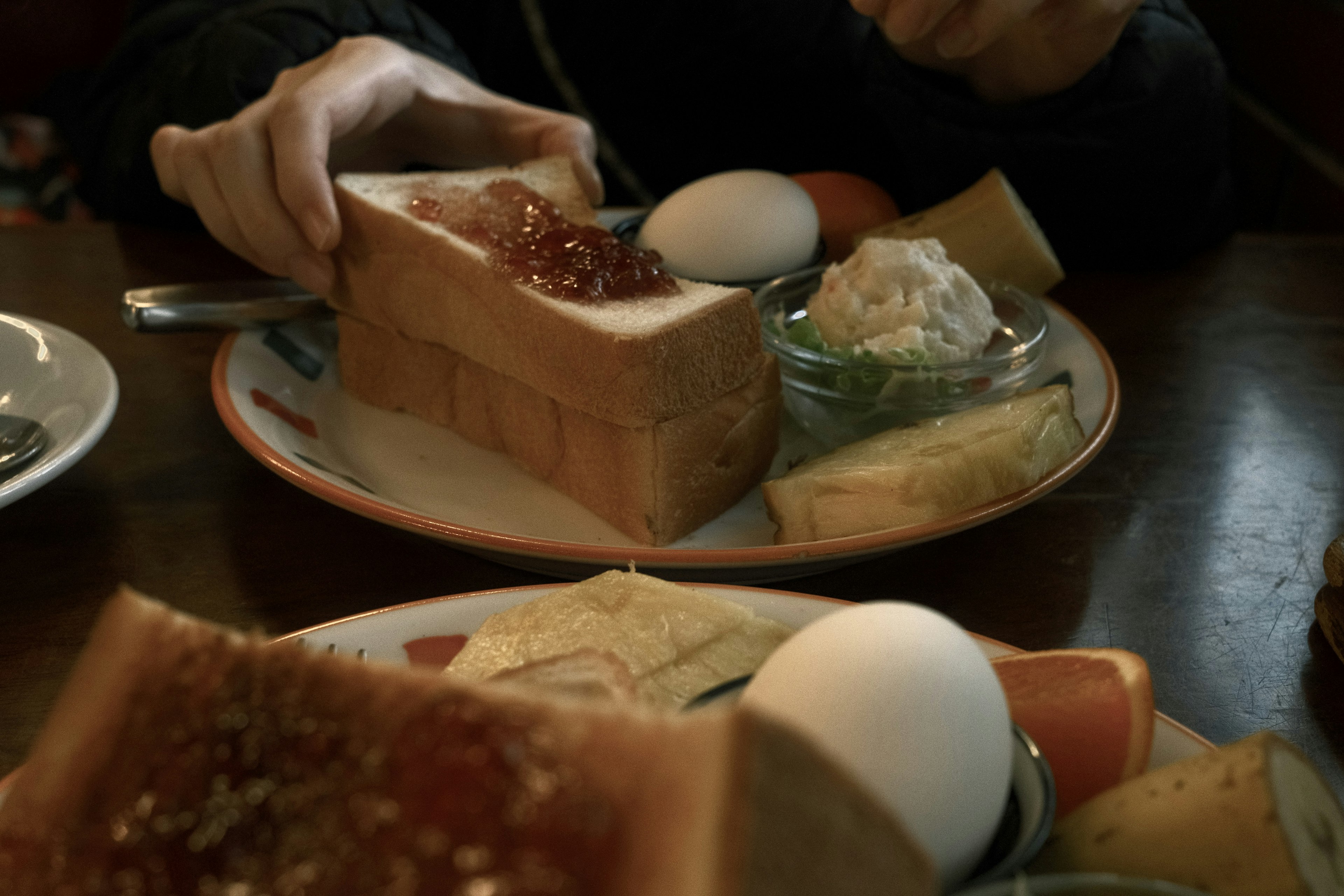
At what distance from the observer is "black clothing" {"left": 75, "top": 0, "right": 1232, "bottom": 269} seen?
1.97 m

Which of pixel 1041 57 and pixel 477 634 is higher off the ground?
pixel 1041 57

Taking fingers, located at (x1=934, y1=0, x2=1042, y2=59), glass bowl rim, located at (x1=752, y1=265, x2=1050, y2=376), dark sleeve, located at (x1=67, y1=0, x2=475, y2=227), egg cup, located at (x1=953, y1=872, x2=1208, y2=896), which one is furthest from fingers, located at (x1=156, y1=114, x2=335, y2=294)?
egg cup, located at (x1=953, y1=872, x2=1208, y2=896)

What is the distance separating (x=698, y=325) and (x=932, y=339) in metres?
0.36

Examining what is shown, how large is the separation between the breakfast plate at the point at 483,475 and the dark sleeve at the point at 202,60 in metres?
0.70

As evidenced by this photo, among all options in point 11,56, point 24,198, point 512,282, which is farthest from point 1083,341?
point 24,198

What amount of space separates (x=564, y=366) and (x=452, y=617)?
51cm

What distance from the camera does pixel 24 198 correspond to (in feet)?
12.6

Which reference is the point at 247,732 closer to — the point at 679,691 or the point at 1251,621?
the point at 679,691

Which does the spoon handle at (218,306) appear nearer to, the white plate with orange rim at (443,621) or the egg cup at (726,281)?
the egg cup at (726,281)

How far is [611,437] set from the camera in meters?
1.30

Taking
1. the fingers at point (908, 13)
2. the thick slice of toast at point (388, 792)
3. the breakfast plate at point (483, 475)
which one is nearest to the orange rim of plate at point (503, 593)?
the breakfast plate at point (483, 475)

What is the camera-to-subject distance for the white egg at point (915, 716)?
549mm

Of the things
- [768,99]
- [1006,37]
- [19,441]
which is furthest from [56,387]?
[768,99]

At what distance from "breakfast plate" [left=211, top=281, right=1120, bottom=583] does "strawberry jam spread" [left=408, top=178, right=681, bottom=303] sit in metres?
0.30
